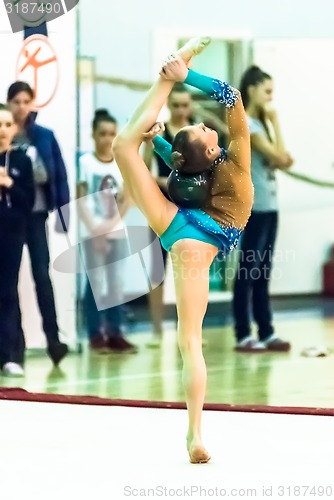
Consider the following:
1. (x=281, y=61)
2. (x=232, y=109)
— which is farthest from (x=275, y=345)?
(x=232, y=109)

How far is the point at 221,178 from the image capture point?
2.71 m

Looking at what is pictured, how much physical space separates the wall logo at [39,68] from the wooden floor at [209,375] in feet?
3.76

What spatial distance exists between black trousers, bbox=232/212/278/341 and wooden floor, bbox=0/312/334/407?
0.16 m

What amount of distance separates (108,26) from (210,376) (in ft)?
6.42

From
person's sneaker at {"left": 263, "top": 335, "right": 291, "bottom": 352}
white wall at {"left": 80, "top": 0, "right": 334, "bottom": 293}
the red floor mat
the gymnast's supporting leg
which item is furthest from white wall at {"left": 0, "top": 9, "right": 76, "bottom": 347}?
the gymnast's supporting leg

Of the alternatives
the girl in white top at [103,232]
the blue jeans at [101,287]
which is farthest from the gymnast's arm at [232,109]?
the blue jeans at [101,287]

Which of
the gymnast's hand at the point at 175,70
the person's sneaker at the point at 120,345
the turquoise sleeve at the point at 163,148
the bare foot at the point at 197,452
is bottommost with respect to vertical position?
the person's sneaker at the point at 120,345

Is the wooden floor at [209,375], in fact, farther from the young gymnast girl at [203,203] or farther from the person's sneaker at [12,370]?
the young gymnast girl at [203,203]

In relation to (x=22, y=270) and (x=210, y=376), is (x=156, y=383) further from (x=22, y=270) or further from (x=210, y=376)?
(x=22, y=270)

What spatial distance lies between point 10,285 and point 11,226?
24 centimetres

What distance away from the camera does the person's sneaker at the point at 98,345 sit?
5006 millimetres

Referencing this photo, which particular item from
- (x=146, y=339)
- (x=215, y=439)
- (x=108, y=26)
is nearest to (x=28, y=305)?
(x=146, y=339)

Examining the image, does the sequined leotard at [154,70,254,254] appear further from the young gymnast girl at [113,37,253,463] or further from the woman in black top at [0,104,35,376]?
the woman in black top at [0,104,35,376]

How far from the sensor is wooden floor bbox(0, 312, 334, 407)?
12.8 feet
